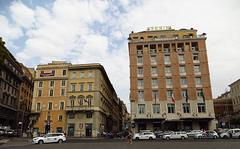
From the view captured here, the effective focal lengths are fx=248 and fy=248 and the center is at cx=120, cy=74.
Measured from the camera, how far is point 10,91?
69.4 meters

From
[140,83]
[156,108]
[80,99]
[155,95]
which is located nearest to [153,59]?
[140,83]

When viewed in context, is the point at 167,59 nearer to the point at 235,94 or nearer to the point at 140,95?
the point at 140,95

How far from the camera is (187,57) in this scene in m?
62.1

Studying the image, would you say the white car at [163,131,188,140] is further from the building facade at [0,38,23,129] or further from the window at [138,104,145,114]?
the building facade at [0,38,23,129]

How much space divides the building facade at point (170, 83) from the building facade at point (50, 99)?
19116mm

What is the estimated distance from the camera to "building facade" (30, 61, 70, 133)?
64375mm

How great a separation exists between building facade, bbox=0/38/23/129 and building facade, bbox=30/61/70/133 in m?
6.79

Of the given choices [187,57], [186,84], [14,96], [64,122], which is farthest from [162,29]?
[14,96]

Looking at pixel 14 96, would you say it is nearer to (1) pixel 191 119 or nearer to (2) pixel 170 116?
(2) pixel 170 116

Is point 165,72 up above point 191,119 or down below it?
above

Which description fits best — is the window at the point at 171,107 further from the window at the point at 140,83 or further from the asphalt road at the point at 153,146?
the asphalt road at the point at 153,146

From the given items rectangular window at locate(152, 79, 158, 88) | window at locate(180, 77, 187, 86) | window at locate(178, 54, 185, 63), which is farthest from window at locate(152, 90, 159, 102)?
window at locate(178, 54, 185, 63)

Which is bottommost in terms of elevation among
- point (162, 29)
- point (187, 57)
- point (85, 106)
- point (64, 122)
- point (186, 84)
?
point (64, 122)

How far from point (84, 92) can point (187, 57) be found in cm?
2786
